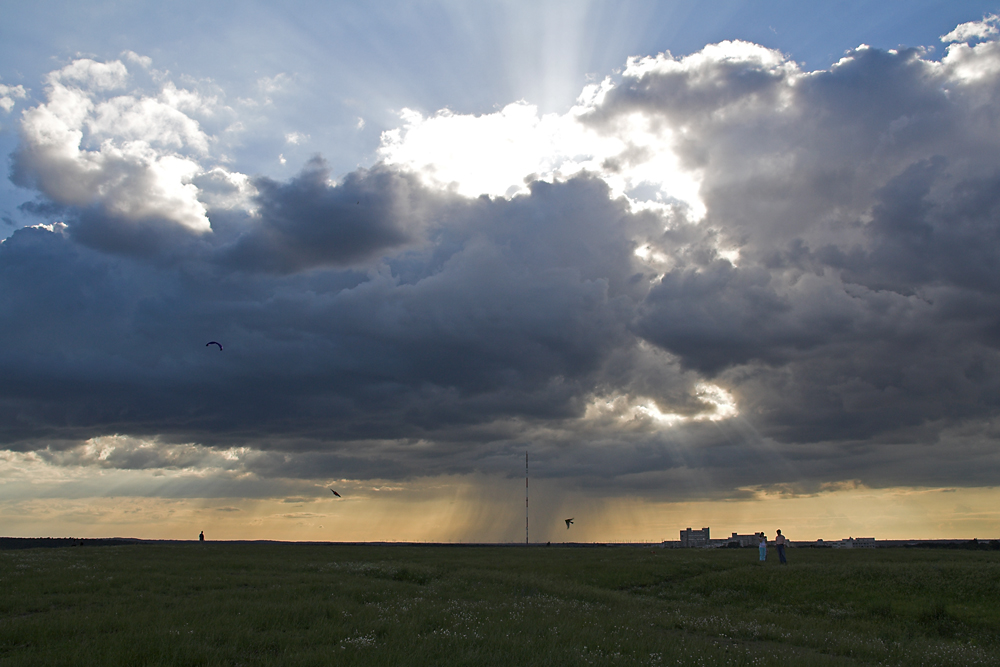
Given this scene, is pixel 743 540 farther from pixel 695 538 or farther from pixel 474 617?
pixel 474 617

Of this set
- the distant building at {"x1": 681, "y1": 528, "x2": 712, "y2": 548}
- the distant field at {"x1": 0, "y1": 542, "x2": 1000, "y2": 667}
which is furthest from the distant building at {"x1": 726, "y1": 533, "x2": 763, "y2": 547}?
the distant field at {"x1": 0, "y1": 542, "x2": 1000, "y2": 667}

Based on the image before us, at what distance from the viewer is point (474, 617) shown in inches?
908

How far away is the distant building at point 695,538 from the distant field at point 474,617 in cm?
9668

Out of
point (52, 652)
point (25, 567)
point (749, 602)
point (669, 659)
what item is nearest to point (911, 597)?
point (749, 602)

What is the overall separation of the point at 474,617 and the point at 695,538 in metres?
129

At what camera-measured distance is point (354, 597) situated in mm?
28953

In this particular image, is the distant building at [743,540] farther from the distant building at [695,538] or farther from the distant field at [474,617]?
the distant field at [474,617]

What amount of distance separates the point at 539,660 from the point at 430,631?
215 inches

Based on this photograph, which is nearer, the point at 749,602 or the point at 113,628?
the point at 113,628

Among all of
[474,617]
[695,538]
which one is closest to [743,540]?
[695,538]

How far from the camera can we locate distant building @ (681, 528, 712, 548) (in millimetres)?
137125

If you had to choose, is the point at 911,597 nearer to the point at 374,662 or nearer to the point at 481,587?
the point at 481,587

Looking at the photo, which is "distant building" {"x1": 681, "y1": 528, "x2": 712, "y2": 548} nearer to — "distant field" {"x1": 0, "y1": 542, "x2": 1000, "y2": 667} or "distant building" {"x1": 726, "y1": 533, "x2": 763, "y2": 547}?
"distant building" {"x1": 726, "y1": 533, "x2": 763, "y2": 547}

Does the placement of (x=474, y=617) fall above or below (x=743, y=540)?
above
